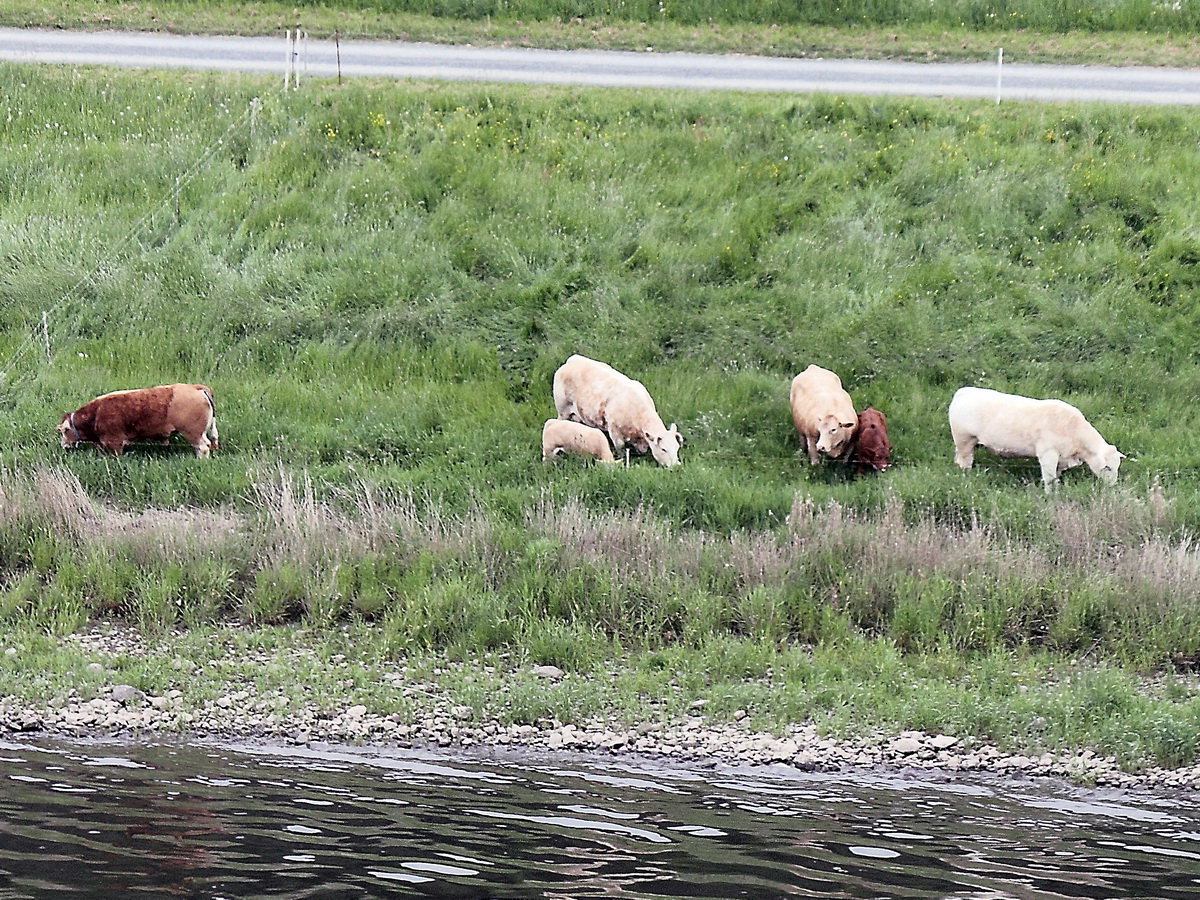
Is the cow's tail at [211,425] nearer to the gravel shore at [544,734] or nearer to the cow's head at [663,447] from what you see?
the gravel shore at [544,734]

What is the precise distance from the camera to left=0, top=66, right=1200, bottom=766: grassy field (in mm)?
12070

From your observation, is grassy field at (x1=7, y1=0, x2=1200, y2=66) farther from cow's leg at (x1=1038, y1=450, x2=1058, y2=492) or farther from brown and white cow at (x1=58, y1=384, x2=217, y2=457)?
cow's leg at (x1=1038, y1=450, x2=1058, y2=492)

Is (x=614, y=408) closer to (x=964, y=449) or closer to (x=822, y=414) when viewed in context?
(x=822, y=414)

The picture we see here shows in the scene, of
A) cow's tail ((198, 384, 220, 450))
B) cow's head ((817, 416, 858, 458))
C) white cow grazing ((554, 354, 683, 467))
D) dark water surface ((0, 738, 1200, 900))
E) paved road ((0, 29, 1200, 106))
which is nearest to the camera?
dark water surface ((0, 738, 1200, 900))

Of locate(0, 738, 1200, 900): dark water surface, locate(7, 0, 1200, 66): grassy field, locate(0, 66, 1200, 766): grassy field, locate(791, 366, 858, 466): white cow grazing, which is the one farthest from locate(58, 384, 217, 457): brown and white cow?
locate(7, 0, 1200, 66): grassy field

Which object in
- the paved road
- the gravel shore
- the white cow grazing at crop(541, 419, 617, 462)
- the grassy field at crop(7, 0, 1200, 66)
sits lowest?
the gravel shore

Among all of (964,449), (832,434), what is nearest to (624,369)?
(832,434)

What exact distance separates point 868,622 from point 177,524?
20.8ft

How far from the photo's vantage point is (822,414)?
571 inches

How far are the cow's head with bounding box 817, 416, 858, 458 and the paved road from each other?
372 inches

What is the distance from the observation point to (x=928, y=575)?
12.5 m

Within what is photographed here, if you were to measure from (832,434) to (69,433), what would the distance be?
7797mm

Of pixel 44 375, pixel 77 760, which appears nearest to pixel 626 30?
pixel 44 375

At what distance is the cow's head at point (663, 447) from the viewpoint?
14547 millimetres
